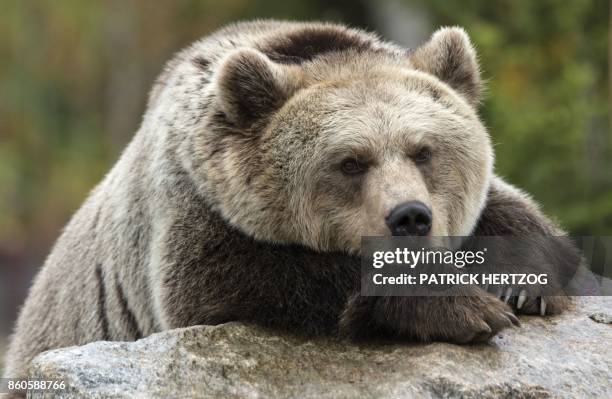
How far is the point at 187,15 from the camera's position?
34.7 m

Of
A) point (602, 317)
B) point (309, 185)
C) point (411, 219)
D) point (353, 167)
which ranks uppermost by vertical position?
point (353, 167)

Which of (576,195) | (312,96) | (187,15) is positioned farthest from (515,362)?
(187,15)

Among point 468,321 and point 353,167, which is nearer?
point 468,321

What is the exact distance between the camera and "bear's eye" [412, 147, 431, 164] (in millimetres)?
6988

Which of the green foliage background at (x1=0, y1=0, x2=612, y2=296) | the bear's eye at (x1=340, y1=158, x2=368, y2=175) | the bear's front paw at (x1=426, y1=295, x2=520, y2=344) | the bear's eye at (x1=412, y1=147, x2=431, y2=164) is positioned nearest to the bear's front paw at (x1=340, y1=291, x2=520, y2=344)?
the bear's front paw at (x1=426, y1=295, x2=520, y2=344)

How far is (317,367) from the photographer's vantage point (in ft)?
21.0

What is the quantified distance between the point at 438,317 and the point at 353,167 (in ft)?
3.93

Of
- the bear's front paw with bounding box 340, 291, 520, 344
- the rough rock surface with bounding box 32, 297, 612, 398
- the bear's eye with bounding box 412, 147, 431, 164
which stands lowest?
the rough rock surface with bounding box 32, 297, 612, 398

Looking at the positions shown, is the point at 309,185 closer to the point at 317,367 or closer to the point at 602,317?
the point at 317,367

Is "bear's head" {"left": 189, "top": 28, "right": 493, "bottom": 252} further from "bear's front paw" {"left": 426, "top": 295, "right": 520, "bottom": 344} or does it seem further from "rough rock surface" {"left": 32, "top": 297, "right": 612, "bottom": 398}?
"rough rock surface" {"left": 32, "top": 297, "right": 612, "bottom": 398}

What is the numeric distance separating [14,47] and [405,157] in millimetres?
30427

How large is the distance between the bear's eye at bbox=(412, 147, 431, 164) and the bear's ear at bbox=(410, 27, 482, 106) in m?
0.99

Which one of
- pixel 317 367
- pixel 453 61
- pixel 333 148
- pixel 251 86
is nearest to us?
pixel 317 367

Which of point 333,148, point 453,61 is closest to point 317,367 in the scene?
point 333,148
